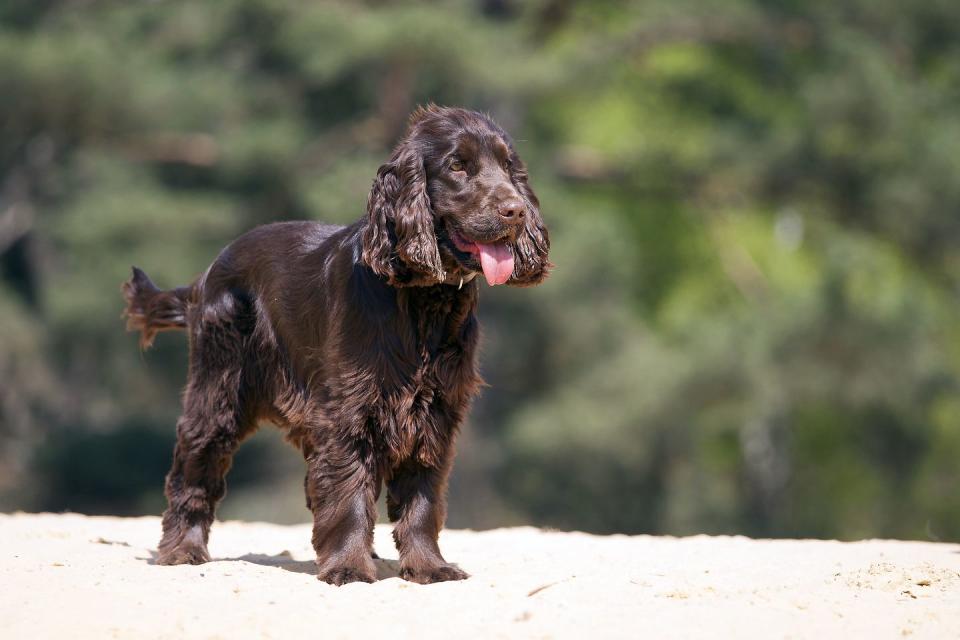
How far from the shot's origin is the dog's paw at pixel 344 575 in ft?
20.4

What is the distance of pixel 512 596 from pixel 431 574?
0.58 m

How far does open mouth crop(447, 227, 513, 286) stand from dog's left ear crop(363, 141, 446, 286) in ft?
0.34

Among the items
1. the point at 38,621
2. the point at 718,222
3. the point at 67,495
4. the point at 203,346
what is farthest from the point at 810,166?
the point at 38,621

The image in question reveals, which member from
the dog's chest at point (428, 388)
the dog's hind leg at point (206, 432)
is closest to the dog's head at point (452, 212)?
the dog's chest at point (428, 388)

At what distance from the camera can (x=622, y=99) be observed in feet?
82.4

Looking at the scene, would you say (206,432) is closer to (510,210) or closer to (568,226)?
(510,210)

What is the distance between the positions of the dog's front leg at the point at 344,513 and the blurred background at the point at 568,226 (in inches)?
504

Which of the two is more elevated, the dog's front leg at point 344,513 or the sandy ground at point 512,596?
the dog's front leg at point 344,513

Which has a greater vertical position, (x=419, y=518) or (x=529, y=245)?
(x=529, y=245)

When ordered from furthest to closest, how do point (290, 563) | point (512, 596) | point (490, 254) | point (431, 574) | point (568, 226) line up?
point (568, 226) → point (290, 563) → point (431, 574) → point (490, 254) → point (512, 596)

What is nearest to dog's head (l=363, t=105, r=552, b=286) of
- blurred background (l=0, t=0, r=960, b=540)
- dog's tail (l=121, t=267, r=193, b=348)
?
dog's tail (l=121, t=267, r=193, b=348)

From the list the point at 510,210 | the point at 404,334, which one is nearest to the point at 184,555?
the point at 404,334

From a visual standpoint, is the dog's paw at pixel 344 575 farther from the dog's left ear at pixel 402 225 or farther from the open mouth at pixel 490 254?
the open mouth at pixel 490 254

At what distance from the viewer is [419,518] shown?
21.2ft
